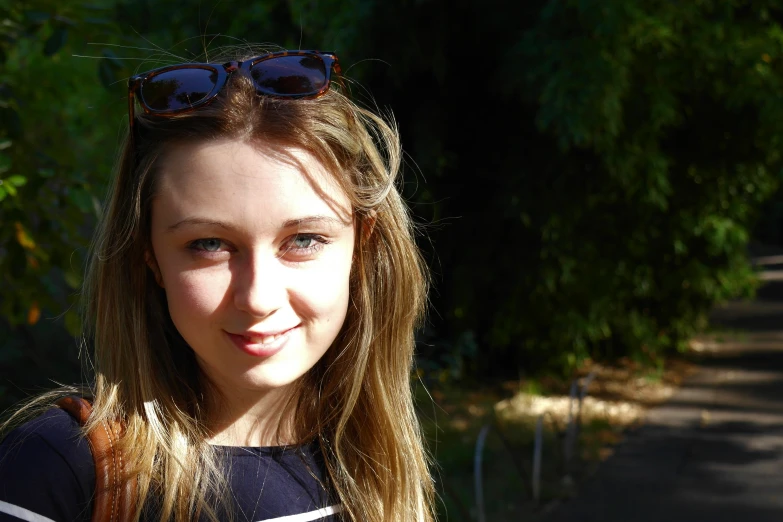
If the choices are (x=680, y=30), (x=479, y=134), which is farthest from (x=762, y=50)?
(x=479, y=134)

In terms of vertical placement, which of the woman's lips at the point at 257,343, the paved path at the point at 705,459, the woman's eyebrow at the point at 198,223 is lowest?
the paved path at the point at 705,459

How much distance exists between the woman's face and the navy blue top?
0.14m

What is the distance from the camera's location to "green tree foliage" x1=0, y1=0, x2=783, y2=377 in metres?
5.08

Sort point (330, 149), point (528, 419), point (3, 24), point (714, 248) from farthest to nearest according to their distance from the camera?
1. point (714, 248)
2. point (528, 419)
3. point (3, 24)
4. point (330, 149)

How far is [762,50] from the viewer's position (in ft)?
20.5

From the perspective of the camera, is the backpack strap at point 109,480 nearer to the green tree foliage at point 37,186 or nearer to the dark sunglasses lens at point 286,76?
the dark sunglasses lens at point 286,76

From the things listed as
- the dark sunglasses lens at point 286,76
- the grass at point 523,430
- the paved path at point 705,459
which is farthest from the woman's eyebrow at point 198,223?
the paved path at point 705,459

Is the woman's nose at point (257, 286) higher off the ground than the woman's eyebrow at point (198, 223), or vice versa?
the woman's eyebrow at point (198, 223)

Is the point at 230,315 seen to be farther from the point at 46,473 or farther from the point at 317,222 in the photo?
the point at 46,473

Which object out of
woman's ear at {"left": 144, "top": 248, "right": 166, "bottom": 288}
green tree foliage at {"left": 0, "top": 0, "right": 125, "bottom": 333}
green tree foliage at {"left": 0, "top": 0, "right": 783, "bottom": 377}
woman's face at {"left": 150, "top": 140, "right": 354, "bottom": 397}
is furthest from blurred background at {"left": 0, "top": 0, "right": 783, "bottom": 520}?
woman's face at {"left": 150, "top": 140, "right": 354, "bottom": 397}

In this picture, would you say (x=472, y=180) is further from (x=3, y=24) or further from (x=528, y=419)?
(x=3, y=24)

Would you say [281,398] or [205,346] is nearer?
[205,346]

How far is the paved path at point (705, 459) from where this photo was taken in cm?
507

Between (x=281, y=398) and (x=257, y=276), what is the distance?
31cm
